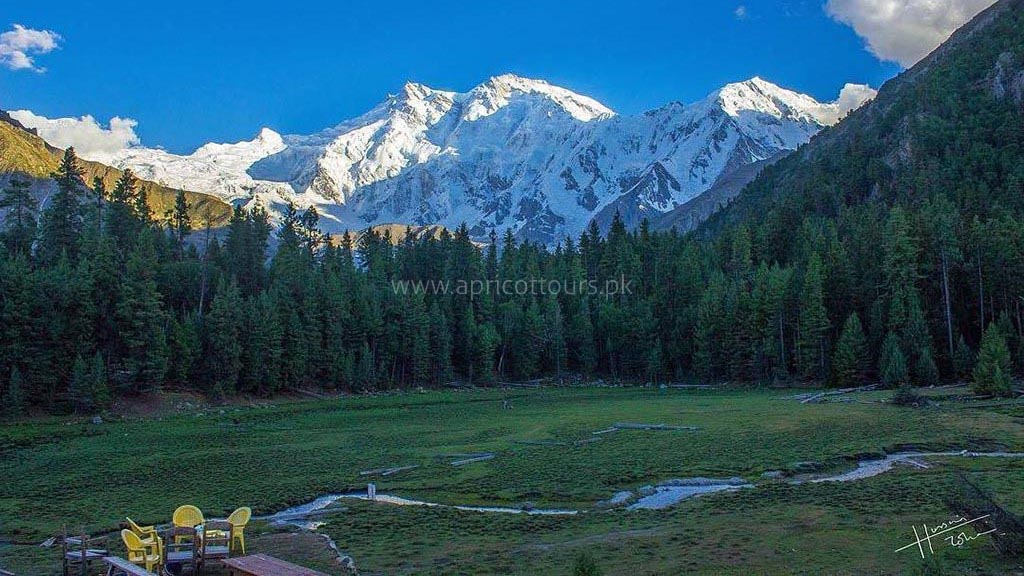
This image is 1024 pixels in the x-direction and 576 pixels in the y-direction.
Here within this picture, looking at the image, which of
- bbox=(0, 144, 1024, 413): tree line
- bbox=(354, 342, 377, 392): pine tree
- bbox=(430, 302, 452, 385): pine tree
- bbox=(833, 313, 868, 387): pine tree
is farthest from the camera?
bbox=(430, 302, 452, 385): pine tree

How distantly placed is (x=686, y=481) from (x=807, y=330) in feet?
213

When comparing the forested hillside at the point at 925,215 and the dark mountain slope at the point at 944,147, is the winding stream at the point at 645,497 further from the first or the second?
the dark mountain slope at the point at 944,147

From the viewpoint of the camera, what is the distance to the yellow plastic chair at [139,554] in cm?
1689

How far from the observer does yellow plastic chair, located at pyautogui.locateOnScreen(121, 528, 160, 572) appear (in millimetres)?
16891

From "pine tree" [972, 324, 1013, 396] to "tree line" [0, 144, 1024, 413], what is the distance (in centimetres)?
20

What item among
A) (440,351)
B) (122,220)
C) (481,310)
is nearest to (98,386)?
(122,220)

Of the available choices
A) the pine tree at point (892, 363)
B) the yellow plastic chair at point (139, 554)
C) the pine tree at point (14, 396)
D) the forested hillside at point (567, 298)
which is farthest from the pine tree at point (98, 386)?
the pine tree at point (892, 363)

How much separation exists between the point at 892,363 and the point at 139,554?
71312 mm

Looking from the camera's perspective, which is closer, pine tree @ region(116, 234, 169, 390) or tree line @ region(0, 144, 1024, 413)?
tree line @ region(0, 144, 1024, 413)

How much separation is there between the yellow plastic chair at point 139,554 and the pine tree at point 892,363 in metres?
67.6

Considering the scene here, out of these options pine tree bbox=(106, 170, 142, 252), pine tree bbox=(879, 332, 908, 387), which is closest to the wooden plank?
pine tree bbox=(879, 332, 908, 387)

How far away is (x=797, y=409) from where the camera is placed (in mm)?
A: 55781

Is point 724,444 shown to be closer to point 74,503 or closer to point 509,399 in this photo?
point 74,503

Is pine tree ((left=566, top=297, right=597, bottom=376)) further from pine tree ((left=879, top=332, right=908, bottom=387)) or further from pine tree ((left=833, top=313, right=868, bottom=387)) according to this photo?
pine tree ((left=879, top=332, right=908, bottom=387))
